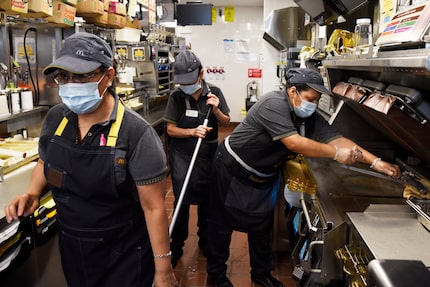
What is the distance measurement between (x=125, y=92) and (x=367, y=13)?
272 centimetres

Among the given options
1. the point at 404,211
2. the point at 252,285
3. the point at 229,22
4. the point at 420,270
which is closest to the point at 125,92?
the point at 252,285

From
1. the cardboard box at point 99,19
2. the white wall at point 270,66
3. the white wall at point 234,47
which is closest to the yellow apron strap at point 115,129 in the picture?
the cardboard box at point 99,19

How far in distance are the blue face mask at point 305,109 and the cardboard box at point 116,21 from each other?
2.53 meters

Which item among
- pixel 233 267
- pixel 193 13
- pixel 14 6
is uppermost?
pixel 193 13

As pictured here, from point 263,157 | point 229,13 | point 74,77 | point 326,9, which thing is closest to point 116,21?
point 326,9

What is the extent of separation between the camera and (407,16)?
1450 millimetres

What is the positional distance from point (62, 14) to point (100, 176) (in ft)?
6.86

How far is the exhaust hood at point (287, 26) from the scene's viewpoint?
6828 mm

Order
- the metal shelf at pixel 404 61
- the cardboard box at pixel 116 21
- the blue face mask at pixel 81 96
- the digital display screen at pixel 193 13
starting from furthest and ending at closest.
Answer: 1. the digital display screen at pixel 193 13
2. the cardboard box at pixel 116 21
3. the blue face mask at pixel 81 96
4. the metal shelf at pixel 404 61

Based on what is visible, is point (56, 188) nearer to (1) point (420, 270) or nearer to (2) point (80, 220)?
(2) point (80, 220)

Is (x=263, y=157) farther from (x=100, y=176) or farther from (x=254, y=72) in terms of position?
(x=254, y=72)

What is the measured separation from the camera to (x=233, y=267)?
3.39 meters

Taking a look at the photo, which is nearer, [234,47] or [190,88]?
[190,88]

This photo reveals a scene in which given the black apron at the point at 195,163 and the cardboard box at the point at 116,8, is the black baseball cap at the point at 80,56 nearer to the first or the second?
the black apron at the point at 195,163
